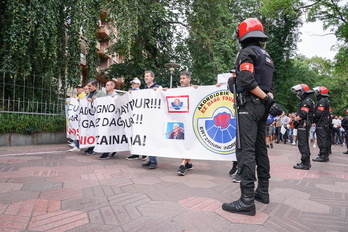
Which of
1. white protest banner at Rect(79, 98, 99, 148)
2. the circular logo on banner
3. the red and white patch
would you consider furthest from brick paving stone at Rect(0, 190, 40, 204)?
white protest banner at Rect(79, 98, 99, 148)

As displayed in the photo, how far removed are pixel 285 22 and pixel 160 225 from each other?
27.8 m

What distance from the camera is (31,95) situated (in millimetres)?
8641

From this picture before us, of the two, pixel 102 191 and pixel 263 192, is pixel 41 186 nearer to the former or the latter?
pixel 102 191

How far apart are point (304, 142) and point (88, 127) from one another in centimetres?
540

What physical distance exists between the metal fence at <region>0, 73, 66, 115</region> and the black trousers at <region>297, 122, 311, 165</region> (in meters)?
8.26

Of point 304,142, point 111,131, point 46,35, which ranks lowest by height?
point 304,142

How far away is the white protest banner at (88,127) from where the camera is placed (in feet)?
20.2

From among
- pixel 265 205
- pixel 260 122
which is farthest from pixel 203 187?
pixel 260 122

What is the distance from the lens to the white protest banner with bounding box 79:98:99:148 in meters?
6.15

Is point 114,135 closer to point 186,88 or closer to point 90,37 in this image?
point 186,88

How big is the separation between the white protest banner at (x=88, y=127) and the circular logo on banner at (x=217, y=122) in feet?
10.0

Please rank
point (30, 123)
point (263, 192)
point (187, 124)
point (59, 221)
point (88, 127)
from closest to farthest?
point (59, 221), point (263, 192), point (187, 124), point (88, 127), point (30, 123)

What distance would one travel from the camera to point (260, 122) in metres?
2.90

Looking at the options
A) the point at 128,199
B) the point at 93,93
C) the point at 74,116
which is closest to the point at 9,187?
the point at 128,199
